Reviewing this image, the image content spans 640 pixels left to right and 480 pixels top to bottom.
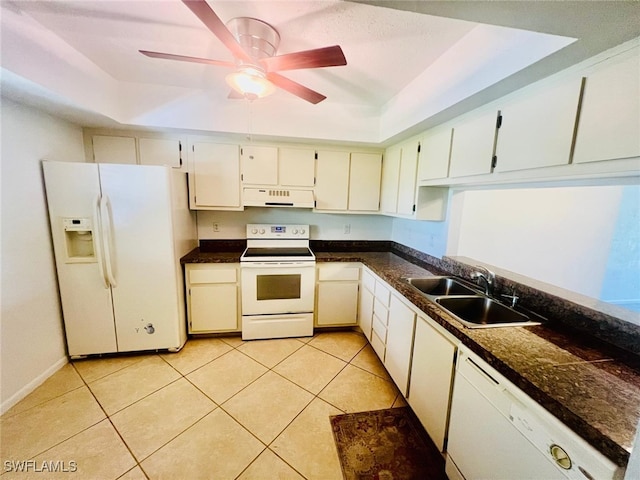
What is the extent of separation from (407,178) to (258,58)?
1657mm

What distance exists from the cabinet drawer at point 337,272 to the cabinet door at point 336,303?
0.20 feet

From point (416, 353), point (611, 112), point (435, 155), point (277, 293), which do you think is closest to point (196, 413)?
point (277, 293)

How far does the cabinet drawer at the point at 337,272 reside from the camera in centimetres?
275

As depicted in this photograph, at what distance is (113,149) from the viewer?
2.48 m

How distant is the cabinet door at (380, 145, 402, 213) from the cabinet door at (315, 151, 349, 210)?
450 mm

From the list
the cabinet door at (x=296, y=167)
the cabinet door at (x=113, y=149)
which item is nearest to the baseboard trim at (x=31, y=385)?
the cabinet door at (x=113, y=149)

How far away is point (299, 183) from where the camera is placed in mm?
2816

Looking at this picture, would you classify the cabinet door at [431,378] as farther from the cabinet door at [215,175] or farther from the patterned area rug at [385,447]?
the cabinet door at [215,175]

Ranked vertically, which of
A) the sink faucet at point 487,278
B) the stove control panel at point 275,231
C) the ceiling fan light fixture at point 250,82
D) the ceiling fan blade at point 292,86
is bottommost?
the sink faucet at point 487,278

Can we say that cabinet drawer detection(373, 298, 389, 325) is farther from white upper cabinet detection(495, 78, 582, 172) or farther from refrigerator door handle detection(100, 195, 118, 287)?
refrigerator door handle detection(100, 195, 118, 287)

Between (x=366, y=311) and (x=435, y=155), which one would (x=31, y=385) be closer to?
(x=366, y=311)

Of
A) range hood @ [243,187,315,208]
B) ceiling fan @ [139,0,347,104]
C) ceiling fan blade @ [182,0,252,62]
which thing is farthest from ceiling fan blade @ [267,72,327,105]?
range hood @ [243,187,315,208]

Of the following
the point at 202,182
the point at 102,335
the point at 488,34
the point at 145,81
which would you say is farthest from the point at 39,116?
the point at 488,34

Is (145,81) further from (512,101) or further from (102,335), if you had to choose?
(512,101)
